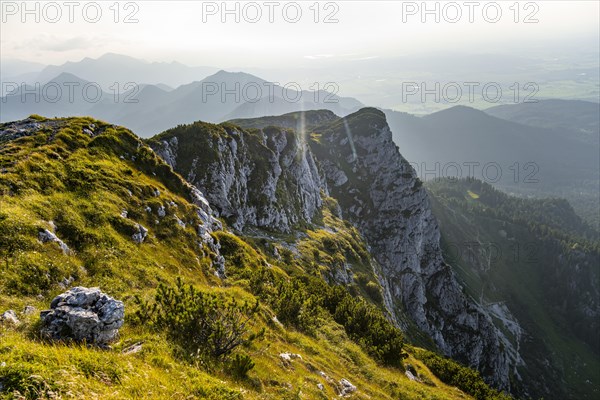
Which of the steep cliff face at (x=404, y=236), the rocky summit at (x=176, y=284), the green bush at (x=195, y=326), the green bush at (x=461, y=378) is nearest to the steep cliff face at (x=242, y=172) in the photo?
the rocky summit at (x=176, y=284)

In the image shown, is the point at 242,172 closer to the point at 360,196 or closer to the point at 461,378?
the point at 461,378

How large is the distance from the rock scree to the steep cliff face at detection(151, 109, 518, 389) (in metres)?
57.6

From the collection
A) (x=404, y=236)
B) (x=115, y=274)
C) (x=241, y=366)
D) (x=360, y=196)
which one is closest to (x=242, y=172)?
(x=115, y=274)

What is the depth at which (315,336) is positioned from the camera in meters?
30.2

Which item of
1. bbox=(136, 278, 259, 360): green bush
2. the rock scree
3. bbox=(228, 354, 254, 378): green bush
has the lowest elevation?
bbox=(228, 354, 254, 378): green bush

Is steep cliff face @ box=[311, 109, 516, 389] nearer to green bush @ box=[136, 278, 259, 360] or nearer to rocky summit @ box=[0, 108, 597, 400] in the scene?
rocky summit @ box=[0, 108, 597, 400]

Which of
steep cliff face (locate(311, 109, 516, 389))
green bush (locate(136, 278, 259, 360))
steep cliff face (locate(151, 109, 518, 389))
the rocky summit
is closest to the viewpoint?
the rocky summit

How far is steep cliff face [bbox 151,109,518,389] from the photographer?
255 ft

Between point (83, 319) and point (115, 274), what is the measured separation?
11.3m

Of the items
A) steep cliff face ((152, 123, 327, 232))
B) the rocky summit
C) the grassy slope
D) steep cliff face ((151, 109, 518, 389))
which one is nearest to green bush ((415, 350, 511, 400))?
the rocky summit

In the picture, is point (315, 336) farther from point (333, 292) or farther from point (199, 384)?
point (199, 384)

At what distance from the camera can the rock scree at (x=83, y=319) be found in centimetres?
1192

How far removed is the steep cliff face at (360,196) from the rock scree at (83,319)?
57.6 metres

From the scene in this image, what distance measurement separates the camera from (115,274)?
22172 mm
